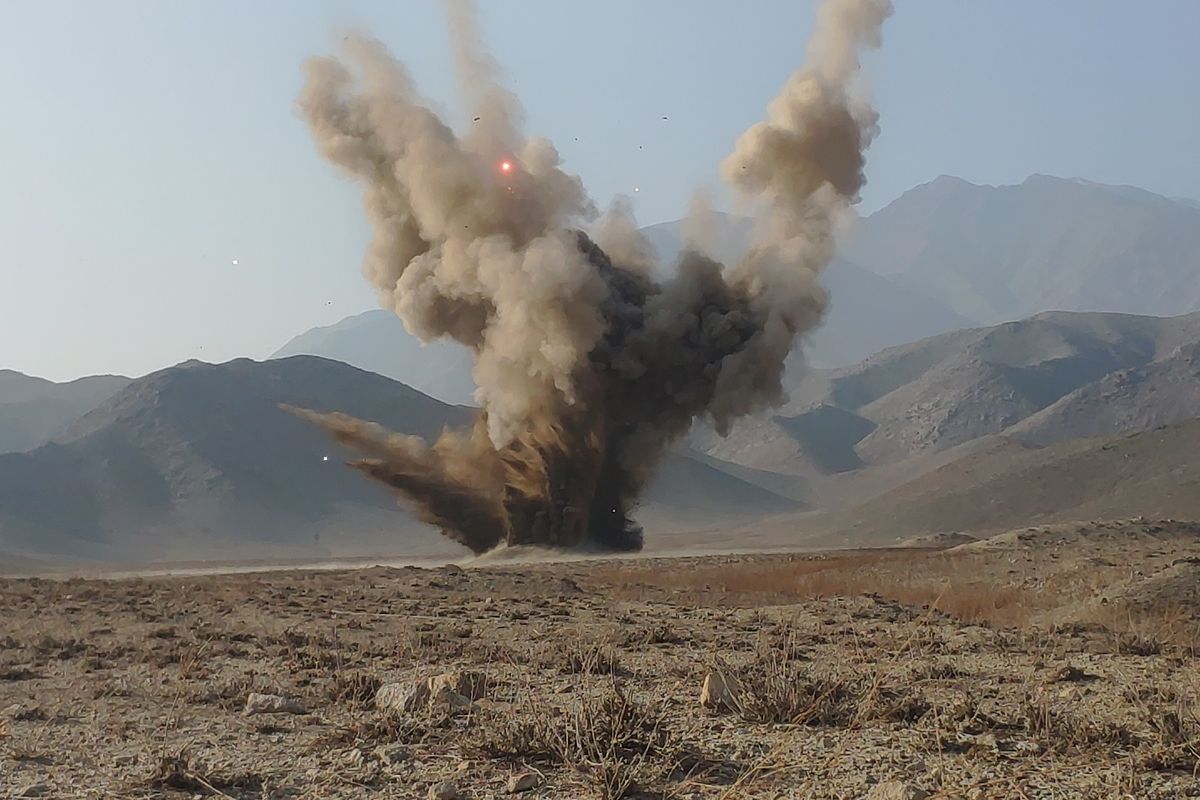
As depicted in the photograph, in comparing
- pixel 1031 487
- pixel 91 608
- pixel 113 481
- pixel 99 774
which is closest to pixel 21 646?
pixel 91 608

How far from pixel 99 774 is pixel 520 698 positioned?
3753 mm

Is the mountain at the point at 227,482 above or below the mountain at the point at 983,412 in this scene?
below

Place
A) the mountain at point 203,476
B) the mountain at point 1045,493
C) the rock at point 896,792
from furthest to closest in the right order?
1. the mountain at point 203,476
2. the mountain at point 1045,493
3. the rock at point 896,792

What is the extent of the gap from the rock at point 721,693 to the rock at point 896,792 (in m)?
2.33

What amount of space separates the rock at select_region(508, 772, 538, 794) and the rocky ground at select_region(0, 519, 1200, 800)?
0.01 metres

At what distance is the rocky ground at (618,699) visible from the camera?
7.03 m

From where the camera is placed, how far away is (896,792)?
607cm

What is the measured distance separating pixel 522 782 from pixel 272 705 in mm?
3792

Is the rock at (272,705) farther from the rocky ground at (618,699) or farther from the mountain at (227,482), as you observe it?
the mountain at (227,482)

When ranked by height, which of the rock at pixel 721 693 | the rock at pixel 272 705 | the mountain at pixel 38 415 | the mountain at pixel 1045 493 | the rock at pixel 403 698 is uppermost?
the mountain at pixel 38 415

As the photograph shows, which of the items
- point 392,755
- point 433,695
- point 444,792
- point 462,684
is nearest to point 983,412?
point 462,684

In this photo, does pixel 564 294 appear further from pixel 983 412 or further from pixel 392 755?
pixel 983 412

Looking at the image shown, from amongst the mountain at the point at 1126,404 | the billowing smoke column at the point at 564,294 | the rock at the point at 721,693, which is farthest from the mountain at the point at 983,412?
the rock at the point at 721,693

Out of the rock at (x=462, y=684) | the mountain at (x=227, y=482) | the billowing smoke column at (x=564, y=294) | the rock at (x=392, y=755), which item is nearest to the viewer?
the rock at (x=392, y=755)
